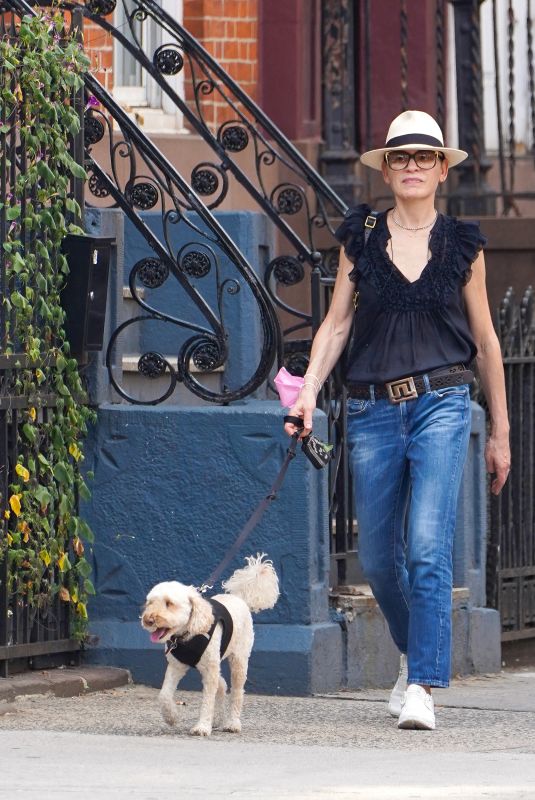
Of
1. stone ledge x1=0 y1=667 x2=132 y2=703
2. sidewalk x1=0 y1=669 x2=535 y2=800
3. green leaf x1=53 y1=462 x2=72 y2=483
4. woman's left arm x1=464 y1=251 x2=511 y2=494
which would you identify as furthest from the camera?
green leaf x1=53 y1=462 x2=72 y2=483

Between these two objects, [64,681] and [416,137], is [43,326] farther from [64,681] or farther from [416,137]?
[416,137]

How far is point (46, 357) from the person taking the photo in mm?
7156

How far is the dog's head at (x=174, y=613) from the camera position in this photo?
585 centimetres

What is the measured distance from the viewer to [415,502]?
20.5 ft

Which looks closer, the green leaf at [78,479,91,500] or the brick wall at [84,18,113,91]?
the green leaf at [78,479,91,500]

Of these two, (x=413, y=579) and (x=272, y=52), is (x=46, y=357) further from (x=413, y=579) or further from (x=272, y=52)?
(x=272, y=52)

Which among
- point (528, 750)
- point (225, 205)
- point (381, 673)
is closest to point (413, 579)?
point (528, 750)

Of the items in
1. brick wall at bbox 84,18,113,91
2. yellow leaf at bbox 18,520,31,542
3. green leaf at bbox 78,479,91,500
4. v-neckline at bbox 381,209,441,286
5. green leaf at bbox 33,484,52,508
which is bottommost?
yellow leaf at bbox 18,520,31,542

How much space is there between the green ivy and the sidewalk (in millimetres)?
560

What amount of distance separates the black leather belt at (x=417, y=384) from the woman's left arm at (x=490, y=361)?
0.45 feet

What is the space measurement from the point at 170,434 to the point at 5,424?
0.75 metres

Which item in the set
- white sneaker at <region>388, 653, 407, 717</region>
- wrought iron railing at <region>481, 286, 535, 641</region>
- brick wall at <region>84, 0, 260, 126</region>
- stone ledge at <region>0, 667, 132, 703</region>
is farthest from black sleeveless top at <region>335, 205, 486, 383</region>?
brick wall at <region>84, 0, 260, 126</region>

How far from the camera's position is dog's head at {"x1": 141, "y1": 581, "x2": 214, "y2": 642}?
5.85m

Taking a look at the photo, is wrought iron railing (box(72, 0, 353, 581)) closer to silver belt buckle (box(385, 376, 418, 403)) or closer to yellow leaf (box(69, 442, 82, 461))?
yellow leaf (box(69, 442, 82, 461))
